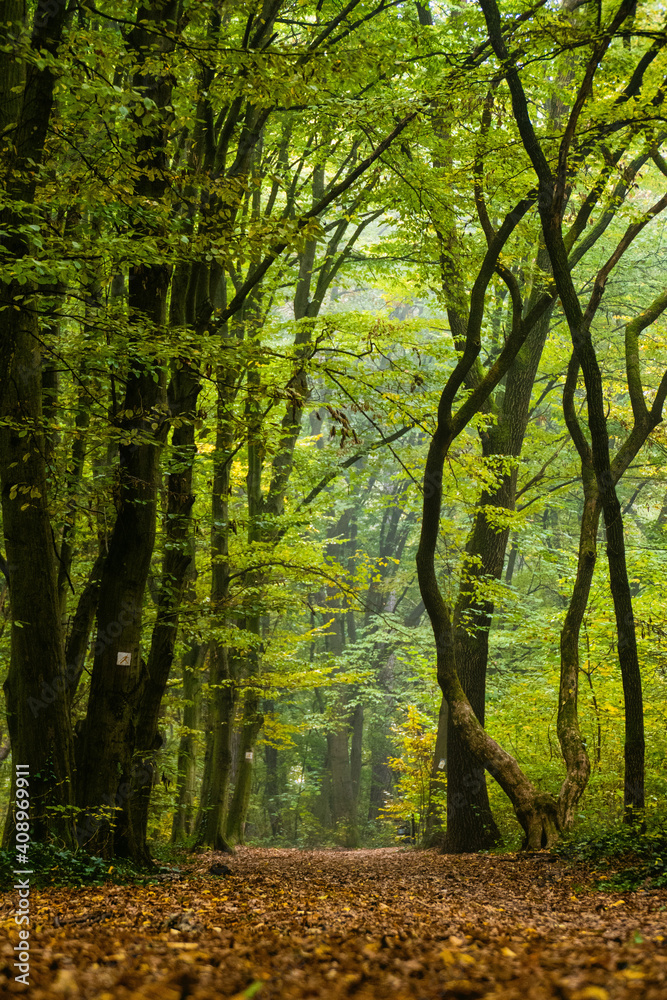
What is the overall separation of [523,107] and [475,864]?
811 centimetres

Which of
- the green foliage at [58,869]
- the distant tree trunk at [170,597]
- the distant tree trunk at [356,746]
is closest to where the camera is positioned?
the green foliage at [58,869]

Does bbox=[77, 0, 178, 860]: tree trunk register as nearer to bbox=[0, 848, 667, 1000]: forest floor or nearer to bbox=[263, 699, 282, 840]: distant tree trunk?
bbox=[0, 848, 667, 1000]: forest floor

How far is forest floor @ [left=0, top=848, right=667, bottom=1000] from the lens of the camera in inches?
80.4

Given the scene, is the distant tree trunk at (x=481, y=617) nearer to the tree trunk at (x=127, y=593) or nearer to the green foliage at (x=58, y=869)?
the tree trunk at (x=127, y=593)

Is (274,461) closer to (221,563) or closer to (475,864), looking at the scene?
(221,563)

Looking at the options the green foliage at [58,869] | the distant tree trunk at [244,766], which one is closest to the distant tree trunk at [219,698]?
the distant tree trunk at [244,766]

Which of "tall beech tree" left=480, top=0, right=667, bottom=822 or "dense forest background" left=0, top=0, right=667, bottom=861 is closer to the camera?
"dense forest background" left=0, top=0, right=667, bottom=861

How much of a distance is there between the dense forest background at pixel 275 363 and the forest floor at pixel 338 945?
2019mm

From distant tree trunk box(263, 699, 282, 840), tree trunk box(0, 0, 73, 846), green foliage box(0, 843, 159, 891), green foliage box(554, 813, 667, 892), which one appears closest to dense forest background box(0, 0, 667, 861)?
tree trunk box(0, 0, 73, 846)

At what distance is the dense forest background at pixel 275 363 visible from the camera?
5.65 metres

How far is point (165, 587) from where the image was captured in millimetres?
8320

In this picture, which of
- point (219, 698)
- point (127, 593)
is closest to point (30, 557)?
point (127, 593)

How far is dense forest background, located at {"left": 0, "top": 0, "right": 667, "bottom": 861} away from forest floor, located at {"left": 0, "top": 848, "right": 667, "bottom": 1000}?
2.02m

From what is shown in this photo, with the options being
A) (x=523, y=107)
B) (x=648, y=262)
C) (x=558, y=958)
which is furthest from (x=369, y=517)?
(x=558, y=958)
